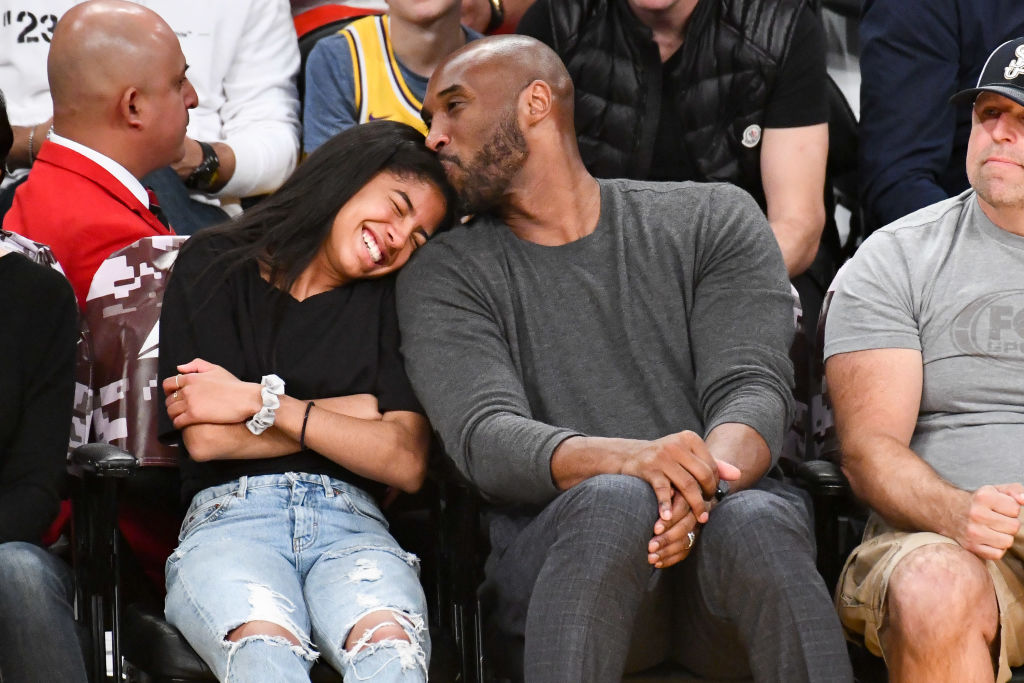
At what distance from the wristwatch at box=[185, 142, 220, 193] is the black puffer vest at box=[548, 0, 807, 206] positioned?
0.97 m

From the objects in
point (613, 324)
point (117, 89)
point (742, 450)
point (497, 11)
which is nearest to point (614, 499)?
point (742, 450)

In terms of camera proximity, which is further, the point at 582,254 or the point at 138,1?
the point at 138,1

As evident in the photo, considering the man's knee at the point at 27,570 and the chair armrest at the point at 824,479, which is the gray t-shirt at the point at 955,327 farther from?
the man's knee at the point at 27,570

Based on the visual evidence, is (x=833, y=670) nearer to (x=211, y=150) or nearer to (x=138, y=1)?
(x=211, y=150)

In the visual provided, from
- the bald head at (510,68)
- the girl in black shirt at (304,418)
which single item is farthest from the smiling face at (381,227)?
the bald head at (510,68)

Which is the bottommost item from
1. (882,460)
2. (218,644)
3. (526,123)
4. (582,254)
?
(218,644)

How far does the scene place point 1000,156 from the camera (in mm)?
2627

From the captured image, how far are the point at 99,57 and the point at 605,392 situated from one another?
1.54 meters

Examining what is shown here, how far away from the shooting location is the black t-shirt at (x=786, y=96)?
351cm

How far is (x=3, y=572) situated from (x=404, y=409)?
0.76m

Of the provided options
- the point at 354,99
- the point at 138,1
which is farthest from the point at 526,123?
the point at 138,1

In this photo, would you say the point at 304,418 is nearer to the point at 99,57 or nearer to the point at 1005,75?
the point at 99,57

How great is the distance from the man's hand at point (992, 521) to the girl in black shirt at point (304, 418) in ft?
3.03

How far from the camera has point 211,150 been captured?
3709mm
